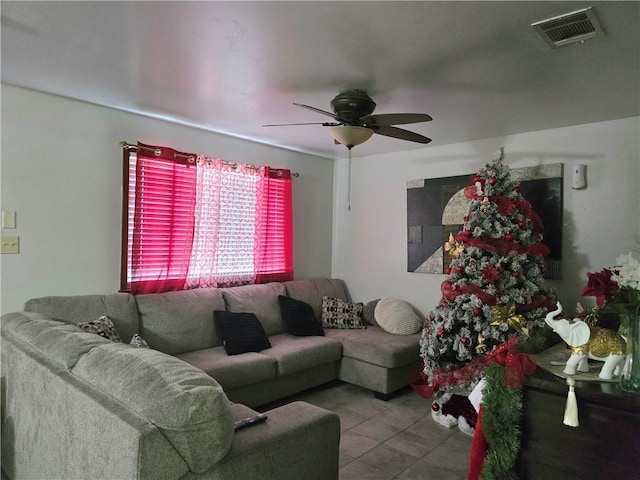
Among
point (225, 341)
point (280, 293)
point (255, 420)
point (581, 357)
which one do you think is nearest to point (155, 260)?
point (225, 341)

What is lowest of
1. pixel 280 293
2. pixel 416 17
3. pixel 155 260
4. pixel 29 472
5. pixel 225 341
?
pixel 29 472

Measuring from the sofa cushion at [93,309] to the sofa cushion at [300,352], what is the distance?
1.09 m

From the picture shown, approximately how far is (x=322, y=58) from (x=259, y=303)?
2.52 m

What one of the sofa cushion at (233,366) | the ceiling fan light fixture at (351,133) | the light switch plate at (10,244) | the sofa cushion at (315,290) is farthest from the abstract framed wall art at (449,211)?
the light switch plate at (10,244)

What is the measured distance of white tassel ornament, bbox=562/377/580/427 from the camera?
4.09 feet

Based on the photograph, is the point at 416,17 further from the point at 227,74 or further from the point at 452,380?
the point at 452,380

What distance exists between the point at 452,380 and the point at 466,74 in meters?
2.16

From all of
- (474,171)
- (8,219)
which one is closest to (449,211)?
(474,171)

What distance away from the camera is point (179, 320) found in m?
3.57

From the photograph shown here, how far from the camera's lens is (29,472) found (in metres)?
2.07

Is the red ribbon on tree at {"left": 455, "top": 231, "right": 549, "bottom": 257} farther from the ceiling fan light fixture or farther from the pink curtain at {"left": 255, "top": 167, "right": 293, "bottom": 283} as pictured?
the pink curtain at {"left": 255, "top": 167, "right": 293, "bottom": 283}

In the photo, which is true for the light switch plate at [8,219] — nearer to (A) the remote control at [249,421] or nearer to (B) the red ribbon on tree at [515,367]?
(A) the remote control at [249,421]

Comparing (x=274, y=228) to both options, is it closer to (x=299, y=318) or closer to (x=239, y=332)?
(x=299, y=318)

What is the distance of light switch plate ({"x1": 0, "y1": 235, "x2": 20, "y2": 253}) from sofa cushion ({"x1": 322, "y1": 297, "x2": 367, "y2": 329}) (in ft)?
9.10
